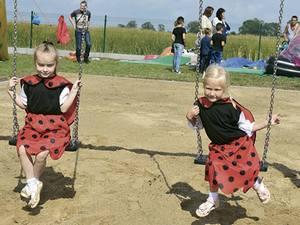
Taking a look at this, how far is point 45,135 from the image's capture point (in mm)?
2791

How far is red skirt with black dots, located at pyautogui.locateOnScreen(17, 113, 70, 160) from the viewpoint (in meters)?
2.72

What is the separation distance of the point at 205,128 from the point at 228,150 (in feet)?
0.81

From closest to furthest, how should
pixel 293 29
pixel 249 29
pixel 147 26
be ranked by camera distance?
pixel 293 29, pixel 249 29, pixel 147 26

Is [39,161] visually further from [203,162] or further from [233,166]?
[233,166]

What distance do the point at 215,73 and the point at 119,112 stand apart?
12.0 ft

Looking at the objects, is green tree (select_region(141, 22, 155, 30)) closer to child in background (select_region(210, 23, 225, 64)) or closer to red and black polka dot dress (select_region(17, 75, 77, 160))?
child in background (select_region(210, 23, 225, 64))

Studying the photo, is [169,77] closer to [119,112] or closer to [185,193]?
[119,112]

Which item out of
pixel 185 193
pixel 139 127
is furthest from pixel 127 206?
pixel 139 127

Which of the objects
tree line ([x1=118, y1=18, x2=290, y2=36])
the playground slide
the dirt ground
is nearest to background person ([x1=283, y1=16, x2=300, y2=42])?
tree line ([x1=118, y1=18, x2=290, y2=36])

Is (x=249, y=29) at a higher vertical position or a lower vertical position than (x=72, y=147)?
higher

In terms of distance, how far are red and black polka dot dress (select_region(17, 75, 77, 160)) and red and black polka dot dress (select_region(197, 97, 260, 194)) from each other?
1124 millimetres

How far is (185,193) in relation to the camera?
10.7ft

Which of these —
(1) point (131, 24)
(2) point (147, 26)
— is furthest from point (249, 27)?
(1) point (131, 24)

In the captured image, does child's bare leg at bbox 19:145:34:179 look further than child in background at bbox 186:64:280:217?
Yes
